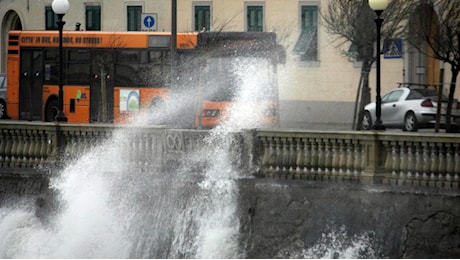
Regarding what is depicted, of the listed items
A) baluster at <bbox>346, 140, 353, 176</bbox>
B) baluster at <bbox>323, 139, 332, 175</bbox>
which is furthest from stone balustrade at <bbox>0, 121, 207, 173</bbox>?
baluster at <bbox>346, 140, 353, 176</bbox>

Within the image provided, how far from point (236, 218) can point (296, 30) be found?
90.4 feet

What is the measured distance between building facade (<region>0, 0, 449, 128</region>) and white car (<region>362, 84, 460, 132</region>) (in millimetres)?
5280

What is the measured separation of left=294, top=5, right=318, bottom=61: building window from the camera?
50.4 meters

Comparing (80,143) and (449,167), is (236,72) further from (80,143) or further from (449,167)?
(449,167)

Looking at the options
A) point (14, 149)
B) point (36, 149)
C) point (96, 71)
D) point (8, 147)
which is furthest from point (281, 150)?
point (96, 71)

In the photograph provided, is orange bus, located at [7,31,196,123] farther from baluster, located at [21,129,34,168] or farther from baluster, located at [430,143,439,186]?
baluster, located at [430,143,439,186]

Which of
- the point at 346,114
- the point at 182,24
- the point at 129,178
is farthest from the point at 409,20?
the point at 129,178

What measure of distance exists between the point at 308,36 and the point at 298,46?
1.62 ft

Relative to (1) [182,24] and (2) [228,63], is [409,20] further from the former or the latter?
(1) [182,24]

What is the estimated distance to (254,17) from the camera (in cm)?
5241

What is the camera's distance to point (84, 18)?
54719 mm

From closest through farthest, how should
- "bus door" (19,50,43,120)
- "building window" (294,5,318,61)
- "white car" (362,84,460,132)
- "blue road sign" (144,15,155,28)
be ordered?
"white car" (362,84,460,132) → "blue road sign" (144,15,155,28) → "bus door" (19,50,43,120) → "building window" (294,5,318,61)

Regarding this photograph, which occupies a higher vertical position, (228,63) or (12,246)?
(228,63)

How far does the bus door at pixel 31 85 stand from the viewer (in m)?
44.1
